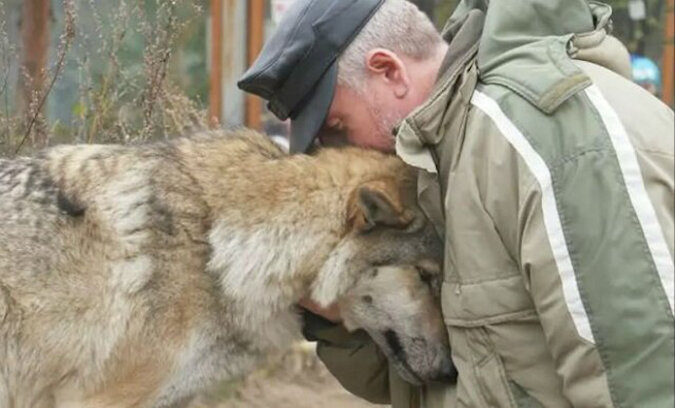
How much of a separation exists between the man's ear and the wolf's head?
0.30m

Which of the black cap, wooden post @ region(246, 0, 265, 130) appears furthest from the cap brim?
wooden post @ region(246, 0, 265, 130)

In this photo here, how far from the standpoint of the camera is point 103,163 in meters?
3.43

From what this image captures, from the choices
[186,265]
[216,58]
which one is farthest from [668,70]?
[186,265]

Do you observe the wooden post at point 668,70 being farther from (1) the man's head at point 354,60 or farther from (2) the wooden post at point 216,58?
(1) the man's head at point 354,60

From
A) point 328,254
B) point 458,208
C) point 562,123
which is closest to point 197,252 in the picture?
point 328,254

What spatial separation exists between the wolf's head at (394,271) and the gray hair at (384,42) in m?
0.33

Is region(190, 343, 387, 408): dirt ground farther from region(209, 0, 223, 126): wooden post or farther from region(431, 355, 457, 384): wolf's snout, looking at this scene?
region(431, 355, 457, 384): wolf's snout

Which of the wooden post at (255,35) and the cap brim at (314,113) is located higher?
the cap brim at (314,113)

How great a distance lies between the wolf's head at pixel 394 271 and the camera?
3.29 m

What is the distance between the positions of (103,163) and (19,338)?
0.57 meters

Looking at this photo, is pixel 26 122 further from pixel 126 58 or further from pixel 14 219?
pixel 14 219

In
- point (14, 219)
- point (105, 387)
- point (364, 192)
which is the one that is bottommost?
point (105, 387)

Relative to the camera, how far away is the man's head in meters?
3.17

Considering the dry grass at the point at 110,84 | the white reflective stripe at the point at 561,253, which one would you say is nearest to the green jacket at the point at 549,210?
the white reflective stripe at the point at 561,253
